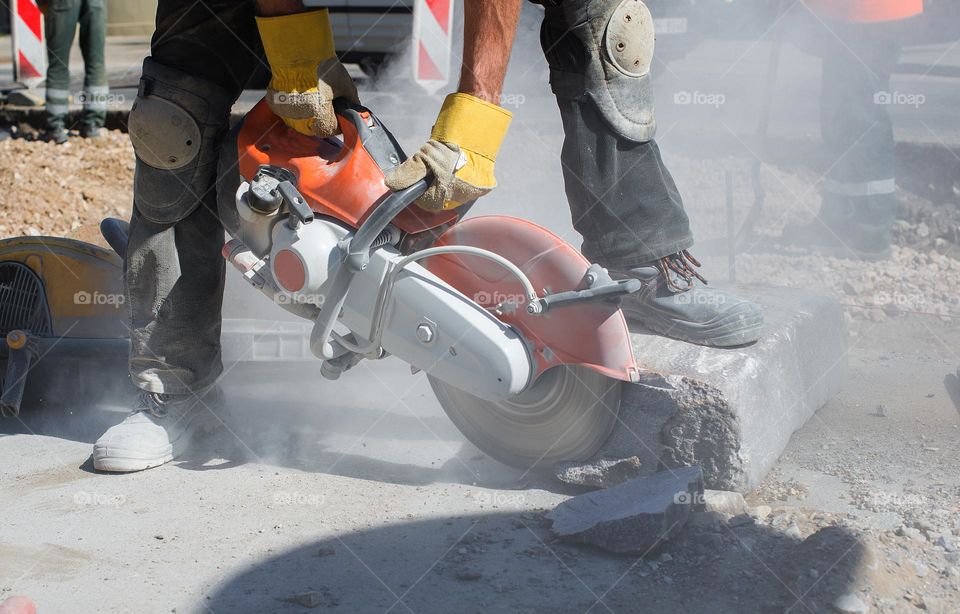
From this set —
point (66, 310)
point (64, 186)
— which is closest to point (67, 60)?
point (64, 186)

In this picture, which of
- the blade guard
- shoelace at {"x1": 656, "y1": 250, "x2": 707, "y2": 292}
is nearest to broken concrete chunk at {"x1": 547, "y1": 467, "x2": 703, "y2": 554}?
the blade guard

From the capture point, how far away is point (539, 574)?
2104mm

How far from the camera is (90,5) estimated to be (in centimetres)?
728

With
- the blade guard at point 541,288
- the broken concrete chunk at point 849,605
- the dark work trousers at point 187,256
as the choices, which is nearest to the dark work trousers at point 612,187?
the blade guard at point 541,288

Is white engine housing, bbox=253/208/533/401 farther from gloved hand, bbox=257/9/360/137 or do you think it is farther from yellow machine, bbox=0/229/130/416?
yellow machine, bbox=0/229/130/416

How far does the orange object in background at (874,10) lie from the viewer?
4848 millimetres

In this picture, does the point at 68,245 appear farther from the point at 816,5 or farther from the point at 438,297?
the point at 816,5

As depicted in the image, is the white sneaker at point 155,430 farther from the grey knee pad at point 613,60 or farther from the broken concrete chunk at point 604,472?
the grey knee pad at point 613,60

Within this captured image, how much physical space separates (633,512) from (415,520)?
0.53m

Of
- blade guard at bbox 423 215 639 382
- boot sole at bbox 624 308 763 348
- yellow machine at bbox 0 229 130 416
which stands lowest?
yellow machine at bbox 0 229 130 416

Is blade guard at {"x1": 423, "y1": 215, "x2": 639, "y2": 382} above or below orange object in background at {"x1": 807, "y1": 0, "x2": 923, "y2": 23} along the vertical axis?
below

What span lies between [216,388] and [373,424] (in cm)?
47

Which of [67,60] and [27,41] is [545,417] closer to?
Answer: [67,60]

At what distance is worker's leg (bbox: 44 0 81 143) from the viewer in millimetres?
6793
